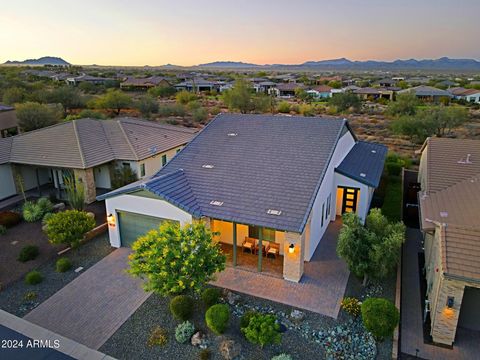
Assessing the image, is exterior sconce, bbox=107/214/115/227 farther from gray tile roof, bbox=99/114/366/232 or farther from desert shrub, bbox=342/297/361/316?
desert shrub, bbox=342/297/361/316

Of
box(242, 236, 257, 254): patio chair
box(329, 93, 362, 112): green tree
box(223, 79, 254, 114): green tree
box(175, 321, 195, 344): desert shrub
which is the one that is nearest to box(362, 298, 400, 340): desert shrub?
box(175, 321, 195, 344): desert shrub

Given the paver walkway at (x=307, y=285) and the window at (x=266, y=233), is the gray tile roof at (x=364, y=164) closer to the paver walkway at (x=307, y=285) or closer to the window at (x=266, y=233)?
the paver walkway at (x=307, y=285)

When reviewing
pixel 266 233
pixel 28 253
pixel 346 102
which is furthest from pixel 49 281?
pixel 346 102

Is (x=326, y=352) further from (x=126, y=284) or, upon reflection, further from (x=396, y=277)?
(x=126, y=284)

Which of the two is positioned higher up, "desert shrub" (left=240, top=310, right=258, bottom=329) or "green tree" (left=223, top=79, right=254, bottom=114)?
"green tree" (left=223, top=79, right=254, bottom=114)

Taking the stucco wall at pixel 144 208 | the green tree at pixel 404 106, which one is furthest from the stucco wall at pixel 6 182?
the green tree at pixel 404 106

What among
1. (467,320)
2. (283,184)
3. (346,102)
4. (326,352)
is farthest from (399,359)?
(346,102)
